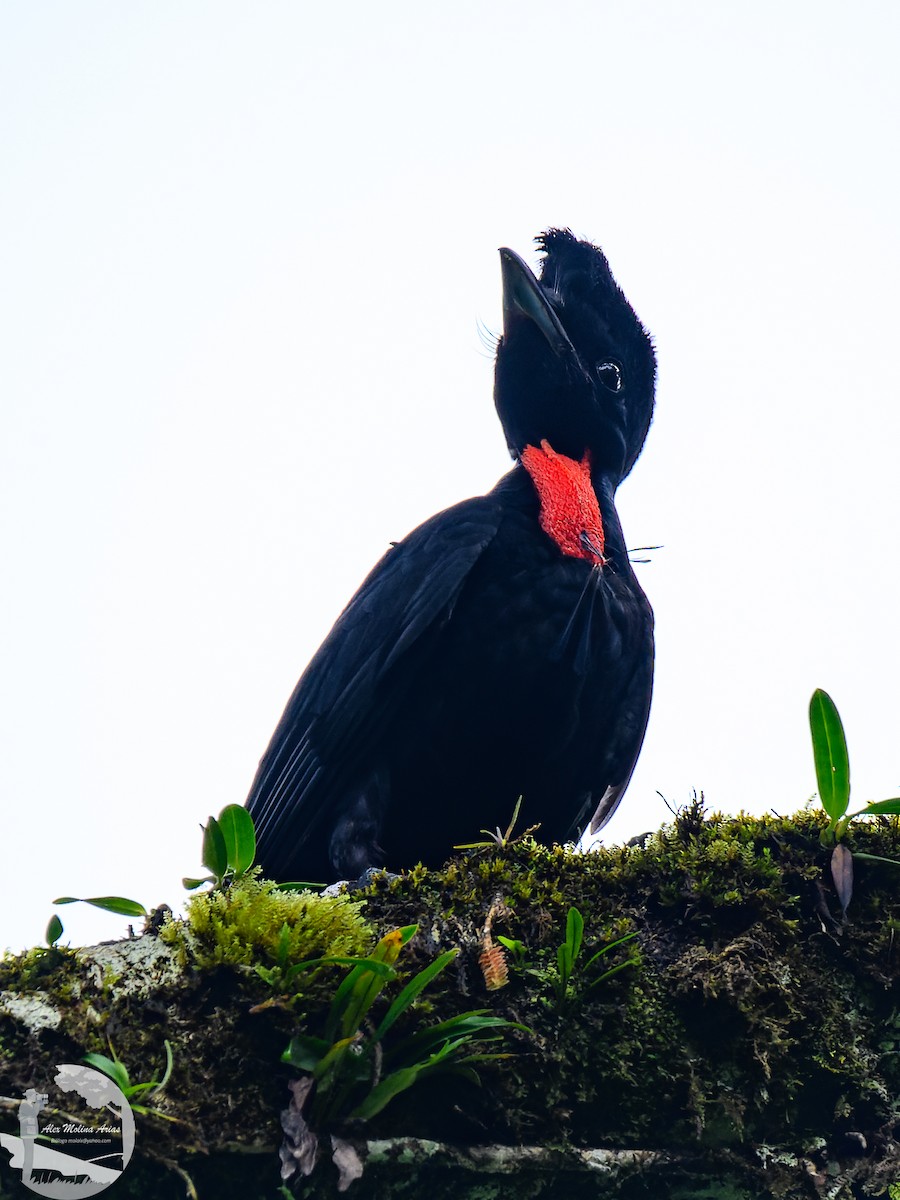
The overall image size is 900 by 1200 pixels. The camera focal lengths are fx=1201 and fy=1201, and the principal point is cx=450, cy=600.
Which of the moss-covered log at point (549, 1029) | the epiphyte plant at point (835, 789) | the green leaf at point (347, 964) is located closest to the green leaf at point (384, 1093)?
the moss-covered log at point (549, 1029)

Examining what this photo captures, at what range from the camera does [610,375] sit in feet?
17.0

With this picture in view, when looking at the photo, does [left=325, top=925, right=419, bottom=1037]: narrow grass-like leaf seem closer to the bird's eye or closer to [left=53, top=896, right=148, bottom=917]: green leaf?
[left=53, top=896, right=148, bottom=917]: green leaf

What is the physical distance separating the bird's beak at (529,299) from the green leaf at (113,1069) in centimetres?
Result: 370

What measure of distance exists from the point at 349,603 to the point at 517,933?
2.32 meters

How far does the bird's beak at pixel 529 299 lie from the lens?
502cm

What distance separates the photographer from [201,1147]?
1941 millimetres

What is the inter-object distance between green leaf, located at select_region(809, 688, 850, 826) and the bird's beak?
262 cm

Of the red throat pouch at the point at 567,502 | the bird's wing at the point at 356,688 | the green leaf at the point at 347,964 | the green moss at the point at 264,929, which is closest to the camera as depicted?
the green leaf at the point at 347,964

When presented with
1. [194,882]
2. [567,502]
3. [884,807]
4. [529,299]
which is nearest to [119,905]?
[194,882]

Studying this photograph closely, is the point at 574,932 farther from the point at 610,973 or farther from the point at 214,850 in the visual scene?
the point at 214,850

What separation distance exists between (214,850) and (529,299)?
315 centimetres

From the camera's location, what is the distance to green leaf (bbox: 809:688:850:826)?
2.68 m

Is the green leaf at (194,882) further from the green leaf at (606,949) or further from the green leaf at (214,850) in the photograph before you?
the green leaf at (606,949)

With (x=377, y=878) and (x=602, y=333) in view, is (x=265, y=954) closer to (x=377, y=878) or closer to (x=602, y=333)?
(x=377, y=878)
